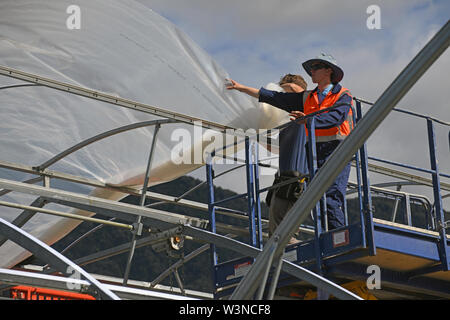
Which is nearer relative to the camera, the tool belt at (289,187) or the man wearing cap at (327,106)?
the man wearing cap at (327,106)

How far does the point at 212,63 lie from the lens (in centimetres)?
1097

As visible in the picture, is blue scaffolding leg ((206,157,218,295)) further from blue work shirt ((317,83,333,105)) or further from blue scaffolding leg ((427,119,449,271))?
blue scaffolding leg ((427,119,449,271))

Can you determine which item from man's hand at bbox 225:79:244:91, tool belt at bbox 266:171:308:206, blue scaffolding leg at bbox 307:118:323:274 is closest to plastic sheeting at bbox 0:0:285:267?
man's hand at bbox 225:79:244:91

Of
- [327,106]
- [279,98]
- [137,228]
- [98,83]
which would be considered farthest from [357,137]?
[98,83]

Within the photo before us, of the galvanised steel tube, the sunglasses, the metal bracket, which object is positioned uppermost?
the sunglasses

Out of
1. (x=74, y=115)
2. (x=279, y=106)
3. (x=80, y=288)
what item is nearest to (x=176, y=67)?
(x=74, y=115)

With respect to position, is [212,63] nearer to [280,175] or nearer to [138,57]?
[138,57]

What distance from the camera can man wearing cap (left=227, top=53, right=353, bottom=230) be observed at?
8.47 m

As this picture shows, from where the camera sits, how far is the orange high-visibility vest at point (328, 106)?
28.6ft

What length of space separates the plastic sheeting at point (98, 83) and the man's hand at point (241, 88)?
3.32ft

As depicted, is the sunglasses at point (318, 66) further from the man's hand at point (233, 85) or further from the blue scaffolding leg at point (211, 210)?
the blue scaffolding leg at point (211, 210)

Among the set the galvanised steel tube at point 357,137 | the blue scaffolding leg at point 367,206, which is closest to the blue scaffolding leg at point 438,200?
the blue scaffolding leg at point 367,206

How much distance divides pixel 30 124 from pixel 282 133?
158 inches

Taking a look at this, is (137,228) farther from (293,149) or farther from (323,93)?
(323,93)
